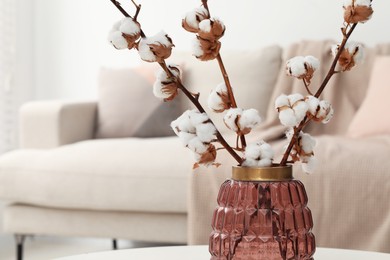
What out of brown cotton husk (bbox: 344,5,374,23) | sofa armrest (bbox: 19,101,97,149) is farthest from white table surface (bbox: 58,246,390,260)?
sofa armrest (bbox: 19,101,97,149)

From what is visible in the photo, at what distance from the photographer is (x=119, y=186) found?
2.84m

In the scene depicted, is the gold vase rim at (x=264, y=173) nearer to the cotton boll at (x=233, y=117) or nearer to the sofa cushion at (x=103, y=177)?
the cotton boll at (x=233, y=117)

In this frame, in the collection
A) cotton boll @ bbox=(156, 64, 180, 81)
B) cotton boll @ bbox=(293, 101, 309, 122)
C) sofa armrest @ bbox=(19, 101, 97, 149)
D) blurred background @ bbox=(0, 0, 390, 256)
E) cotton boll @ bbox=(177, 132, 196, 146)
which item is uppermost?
blurred background @ bbox=(0, 0, 390, 256)

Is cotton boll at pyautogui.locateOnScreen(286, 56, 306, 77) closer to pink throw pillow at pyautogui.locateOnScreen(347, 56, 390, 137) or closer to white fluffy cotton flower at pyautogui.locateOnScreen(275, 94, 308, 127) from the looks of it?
white fluffy cotton flower at pyautogui.locateOnScreen(275, 94, 308, 127)

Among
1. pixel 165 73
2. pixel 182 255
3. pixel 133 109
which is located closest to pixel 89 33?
pixel 133 109

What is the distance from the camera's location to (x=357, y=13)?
1031mm

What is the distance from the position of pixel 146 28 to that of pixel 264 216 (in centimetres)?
311

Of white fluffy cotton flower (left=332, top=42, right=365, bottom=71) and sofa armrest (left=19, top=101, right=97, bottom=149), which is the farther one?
sofa armrest (left=19, top=101, right=97, bottom=149)

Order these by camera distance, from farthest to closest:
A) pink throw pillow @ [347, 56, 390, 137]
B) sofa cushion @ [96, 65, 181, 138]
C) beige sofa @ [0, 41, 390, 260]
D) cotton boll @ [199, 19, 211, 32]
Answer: sofa cushion @ [96, 65, 181, 138], pink throw pillow @ [347, 56, 390, 137], beige sofa @ [0, 41, 390, 260], cotton boll @ [199, 19, 211, 32]

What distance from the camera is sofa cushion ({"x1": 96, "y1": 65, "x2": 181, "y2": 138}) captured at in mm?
3512

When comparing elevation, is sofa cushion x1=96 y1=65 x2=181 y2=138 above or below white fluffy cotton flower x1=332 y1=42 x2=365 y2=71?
above

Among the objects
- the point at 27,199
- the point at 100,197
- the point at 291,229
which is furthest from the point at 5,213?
the point at 291,229

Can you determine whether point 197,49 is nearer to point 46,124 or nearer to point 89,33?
point 46,124

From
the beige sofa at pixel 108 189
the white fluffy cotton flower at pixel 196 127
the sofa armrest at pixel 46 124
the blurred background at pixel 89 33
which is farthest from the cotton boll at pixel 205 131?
the blurred background at pixel 89 33
